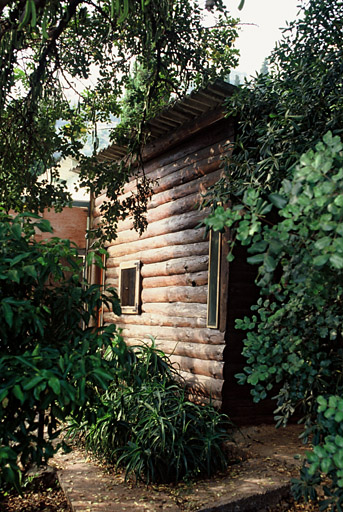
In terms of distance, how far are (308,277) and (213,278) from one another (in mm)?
3822

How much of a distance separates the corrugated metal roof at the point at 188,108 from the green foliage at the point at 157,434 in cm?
335

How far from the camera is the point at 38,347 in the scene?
3021mm

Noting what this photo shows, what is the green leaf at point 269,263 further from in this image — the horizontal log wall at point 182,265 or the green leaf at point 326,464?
the horizontal log wall at point 182,265

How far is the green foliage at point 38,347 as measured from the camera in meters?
2.83

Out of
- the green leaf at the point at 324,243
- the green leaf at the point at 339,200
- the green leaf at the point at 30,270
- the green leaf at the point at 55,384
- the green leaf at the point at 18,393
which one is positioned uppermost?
the green leaf at the point at 339,200

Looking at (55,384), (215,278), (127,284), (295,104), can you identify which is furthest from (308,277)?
(127,284)

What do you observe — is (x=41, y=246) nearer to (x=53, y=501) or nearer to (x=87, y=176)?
(x=53, y=501)

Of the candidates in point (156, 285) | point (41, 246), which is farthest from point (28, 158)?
point (41, 246)

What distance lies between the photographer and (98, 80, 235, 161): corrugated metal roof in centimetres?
596

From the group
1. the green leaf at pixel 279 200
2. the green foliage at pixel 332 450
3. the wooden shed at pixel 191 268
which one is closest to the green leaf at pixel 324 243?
the green leaf at pixel 279 200

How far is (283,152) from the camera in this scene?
4.71 m

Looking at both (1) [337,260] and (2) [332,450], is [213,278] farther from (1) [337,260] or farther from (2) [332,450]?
(1) [337,260]

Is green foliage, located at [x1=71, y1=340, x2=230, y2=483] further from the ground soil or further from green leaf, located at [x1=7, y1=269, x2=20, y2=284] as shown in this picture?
green leaf, located at [x1=7, y1=269, x2=20, y2=284]

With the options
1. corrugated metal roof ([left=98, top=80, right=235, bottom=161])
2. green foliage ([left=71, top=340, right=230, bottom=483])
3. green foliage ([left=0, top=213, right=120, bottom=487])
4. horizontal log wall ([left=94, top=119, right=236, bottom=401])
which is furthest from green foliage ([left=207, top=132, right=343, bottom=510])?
corrugated metal roof ([left=98, top=80, right=235, bottom=161])
